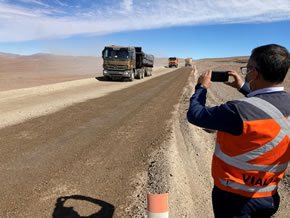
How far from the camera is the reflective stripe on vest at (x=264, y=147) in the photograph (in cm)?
149

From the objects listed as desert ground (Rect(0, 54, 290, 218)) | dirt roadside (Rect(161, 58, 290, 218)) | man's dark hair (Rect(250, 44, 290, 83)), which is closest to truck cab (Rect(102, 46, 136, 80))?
desert ground (Rect(0, 54, 290, 218))

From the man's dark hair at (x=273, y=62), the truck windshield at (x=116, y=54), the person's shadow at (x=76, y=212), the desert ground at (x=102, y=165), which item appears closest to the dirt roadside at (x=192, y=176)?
the desert ground at (x=102, y=165)

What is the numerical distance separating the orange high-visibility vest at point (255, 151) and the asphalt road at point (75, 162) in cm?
215

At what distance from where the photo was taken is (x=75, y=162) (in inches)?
195

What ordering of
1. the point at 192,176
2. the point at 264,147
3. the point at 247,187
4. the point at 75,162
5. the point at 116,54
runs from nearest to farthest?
the point at 264,147 < the point at 247,187 < the point at 192,176 < the point at 75,162 < the point at 116,54

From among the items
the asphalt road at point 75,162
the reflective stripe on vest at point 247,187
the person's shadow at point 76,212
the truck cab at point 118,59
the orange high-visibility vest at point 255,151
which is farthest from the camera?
the truck cab at point 118,59

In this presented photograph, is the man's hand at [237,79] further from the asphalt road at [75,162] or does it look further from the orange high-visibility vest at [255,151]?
the asphalt road at [75,162]

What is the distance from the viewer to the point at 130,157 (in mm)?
5234

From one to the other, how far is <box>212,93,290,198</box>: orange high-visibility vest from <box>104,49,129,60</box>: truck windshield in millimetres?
20266

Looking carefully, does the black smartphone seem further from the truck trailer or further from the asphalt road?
the truck trailer

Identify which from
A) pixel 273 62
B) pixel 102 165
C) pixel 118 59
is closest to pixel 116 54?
pixel 118 59

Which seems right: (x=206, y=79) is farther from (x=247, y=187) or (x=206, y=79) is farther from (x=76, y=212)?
(x=76, y=212)

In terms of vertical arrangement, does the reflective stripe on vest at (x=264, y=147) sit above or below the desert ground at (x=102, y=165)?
above

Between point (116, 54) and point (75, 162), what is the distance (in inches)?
685
